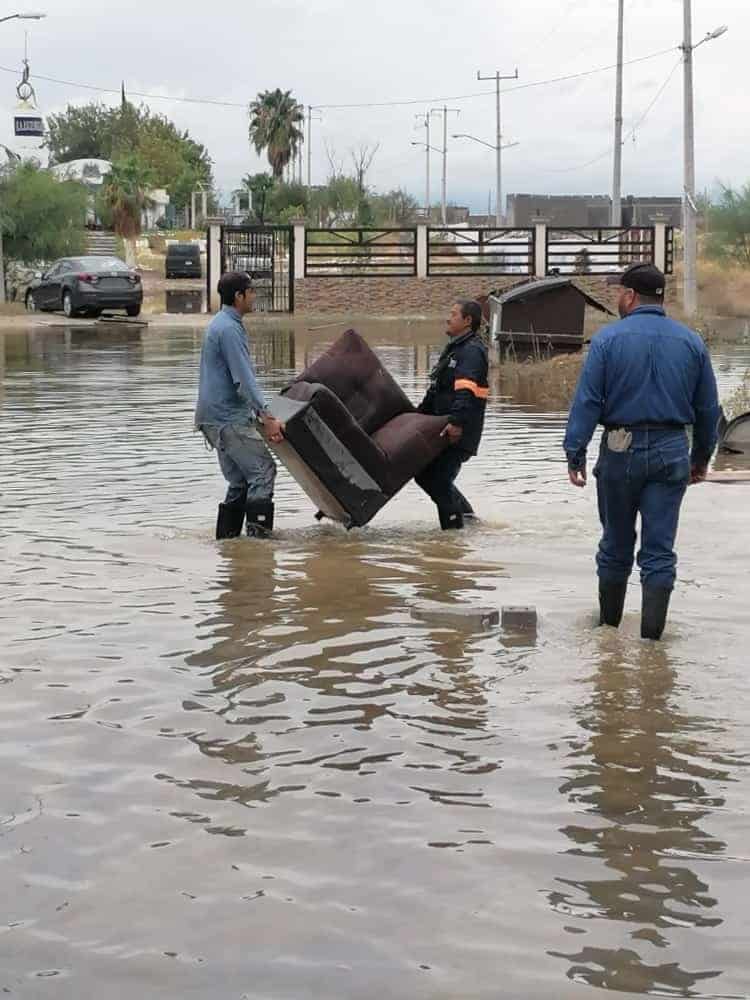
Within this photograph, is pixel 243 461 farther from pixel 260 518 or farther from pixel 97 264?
pixel 97 264

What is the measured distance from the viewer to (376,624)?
820 centimetres

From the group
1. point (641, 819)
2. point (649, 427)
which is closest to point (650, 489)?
point (649, 427)

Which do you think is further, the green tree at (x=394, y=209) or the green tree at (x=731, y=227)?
the green tree at (x=394, y=209)

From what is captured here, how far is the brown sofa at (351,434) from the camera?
10008 mm

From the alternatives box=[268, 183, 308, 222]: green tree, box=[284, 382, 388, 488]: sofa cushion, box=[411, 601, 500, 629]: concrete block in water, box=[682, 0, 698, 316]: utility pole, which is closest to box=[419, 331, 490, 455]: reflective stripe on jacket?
box=[284, 382, 388, 488]: sofa cushion

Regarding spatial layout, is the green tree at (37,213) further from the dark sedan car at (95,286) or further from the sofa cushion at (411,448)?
the sofa cushion at (411,448)

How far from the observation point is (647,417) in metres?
7.45

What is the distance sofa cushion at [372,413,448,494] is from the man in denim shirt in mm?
709

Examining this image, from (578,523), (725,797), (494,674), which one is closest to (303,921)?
(725,797)

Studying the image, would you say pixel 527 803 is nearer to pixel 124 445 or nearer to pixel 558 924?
pixel 558 924

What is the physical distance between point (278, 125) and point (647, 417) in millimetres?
113639

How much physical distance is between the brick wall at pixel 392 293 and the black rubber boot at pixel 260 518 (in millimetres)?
36902

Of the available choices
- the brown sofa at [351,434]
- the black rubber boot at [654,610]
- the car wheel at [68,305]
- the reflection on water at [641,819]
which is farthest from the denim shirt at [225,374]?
the car wheel at [68,305]

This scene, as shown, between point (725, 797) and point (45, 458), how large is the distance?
1016 centimetres
